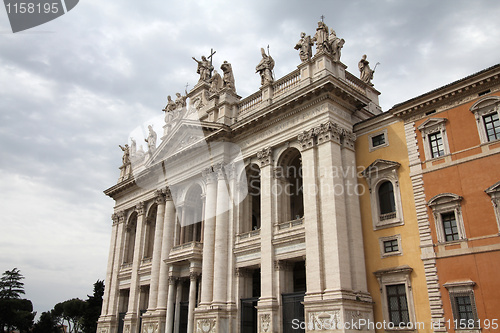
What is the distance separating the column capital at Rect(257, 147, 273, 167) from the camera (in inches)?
1048

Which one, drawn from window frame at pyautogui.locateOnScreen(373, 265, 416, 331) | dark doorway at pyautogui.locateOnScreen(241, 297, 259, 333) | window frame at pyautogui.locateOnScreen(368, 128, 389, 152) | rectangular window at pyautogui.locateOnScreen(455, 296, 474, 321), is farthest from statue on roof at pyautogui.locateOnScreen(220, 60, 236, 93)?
rectangular window at pyautogui.locateOnScreen(455, 296, 474, 321)

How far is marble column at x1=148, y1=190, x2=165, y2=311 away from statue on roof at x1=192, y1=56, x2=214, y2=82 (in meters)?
10.0

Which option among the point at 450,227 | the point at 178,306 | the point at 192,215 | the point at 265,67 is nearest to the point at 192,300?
the point at 178,306

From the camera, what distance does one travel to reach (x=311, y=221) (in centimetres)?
2284

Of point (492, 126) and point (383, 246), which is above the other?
point (492, 126)

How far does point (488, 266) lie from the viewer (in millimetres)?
18344

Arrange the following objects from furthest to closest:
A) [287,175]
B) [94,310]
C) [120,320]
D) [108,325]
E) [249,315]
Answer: [94,310] < [108,325] < [120,320] < [287,175] < [249,315]

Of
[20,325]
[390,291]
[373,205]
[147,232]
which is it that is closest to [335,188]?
[373,205]

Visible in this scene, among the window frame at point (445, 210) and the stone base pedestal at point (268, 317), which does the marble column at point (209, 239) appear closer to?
the stone base pedestal at point (268, 317)

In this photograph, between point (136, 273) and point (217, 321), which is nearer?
point (217, 321)

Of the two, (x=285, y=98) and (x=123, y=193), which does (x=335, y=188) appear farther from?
(x=123, y=193)

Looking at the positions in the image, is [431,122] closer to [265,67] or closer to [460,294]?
[460,294]

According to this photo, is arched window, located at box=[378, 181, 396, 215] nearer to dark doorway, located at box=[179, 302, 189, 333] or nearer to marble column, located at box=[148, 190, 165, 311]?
dark doorway, located at box=[179, 302, 189, 333]

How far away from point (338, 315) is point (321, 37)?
15.8 m
